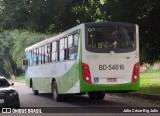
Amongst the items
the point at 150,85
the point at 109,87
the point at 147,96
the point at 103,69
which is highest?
the point at 103,69

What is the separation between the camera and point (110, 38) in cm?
1648

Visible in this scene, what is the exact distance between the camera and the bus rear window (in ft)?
53.3

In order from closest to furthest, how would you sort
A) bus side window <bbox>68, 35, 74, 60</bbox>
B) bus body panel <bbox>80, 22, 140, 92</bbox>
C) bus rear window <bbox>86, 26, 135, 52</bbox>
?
bus body panel <bbox>80, 22, 140, 92</bbox>
bus rear window <bbox>86, 26, 135, 52</bbox>
bus side window <bbox>68, 35, 74, 60</bbox>

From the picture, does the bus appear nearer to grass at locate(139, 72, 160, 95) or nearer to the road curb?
the road curb

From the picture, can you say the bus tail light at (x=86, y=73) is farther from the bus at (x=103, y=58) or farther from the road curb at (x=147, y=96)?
the road curb at (x=147, y=96)

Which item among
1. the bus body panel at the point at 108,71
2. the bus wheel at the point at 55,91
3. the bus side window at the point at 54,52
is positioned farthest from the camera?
the bus side window at the point at 54,52

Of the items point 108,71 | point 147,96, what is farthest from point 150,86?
point 108,71

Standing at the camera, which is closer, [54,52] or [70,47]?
[70,47]

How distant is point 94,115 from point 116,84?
2636 millimetres

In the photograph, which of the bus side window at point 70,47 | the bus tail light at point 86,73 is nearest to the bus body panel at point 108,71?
the bus tail light at point 86,73

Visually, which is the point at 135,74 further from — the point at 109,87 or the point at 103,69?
the point at 103,69

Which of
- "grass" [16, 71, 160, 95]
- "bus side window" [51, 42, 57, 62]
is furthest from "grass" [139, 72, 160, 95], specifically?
"bus side window" [51, 42, 57, 62]

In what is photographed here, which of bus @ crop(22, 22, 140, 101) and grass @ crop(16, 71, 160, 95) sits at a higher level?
bus @ crop(22, 22, 140, 101)

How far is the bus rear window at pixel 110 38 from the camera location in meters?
16.2
